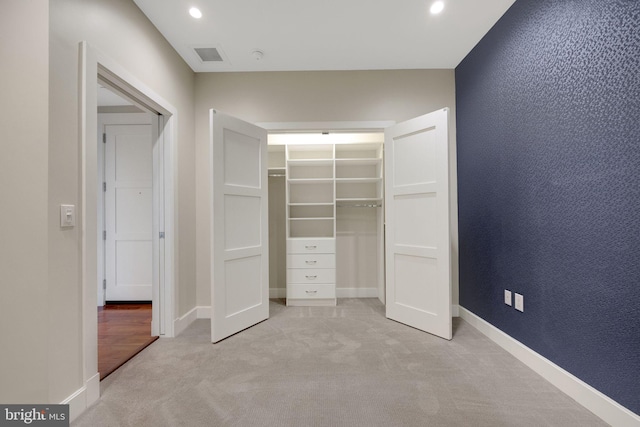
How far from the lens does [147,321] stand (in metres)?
3.04

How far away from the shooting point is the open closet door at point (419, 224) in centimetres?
249

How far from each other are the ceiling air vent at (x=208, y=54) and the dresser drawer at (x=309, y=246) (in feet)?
6.86

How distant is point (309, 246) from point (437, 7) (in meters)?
2.55

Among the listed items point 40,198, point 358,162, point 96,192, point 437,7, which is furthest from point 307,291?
point 437,7

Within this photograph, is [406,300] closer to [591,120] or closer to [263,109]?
[591,120]

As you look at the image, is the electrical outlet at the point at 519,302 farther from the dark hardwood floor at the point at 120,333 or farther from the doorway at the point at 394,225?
the dark hardwood floor at the point at 120,333

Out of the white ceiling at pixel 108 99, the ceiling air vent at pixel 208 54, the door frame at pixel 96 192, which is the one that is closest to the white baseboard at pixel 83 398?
→ the door frame at pixel 96 192

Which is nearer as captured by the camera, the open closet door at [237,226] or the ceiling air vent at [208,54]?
the open closet door at [237,226]

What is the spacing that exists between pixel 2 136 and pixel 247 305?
6.82 ft

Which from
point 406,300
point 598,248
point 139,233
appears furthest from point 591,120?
point 139,233

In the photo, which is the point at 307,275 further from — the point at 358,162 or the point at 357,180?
the point at 358,162

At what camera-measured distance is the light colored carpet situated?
1521 millimetres

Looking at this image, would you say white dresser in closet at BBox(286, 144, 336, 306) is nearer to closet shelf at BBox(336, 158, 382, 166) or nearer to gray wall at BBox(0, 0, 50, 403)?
closet shelf at BBox(336, 158, 382, 166)

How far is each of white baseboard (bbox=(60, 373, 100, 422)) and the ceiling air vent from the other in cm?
277
